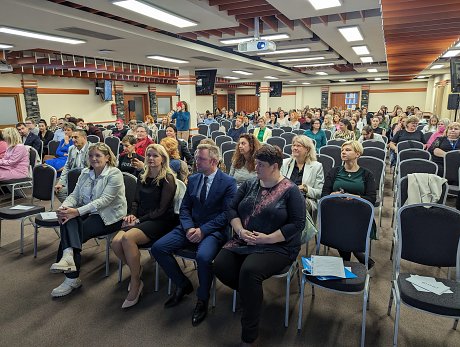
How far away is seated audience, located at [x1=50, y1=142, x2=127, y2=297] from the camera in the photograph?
2.89m

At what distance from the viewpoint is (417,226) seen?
2326 millimetres

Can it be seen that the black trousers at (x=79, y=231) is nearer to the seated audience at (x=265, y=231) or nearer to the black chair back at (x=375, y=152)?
the seated audience at (x=265, y=231)


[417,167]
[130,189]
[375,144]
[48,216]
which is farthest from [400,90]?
[48,216]

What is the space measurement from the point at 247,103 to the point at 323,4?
2168 cm

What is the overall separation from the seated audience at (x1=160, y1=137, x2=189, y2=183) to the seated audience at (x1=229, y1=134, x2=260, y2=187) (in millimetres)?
606

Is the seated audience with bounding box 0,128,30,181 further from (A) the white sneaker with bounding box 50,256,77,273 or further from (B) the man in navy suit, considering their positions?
(B) the man in navy suit

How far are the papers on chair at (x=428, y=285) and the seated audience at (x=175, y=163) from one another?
242 centimetres

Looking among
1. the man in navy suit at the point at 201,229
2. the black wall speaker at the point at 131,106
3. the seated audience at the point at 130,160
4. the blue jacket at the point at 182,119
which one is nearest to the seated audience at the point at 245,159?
the man in navy suit at the point at 201,229

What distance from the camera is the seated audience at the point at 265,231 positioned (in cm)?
227

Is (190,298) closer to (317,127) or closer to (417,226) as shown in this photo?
(417,226)

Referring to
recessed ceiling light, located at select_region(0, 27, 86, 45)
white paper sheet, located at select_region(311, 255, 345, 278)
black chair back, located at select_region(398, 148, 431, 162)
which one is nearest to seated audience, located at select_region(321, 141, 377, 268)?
white paper sheet, located at select_region(311, 255, 345, 278)

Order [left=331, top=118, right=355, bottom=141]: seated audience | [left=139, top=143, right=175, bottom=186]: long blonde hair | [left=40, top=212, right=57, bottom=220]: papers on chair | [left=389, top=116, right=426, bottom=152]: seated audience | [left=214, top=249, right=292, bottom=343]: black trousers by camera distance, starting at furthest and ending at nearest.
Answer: [left=331, top=118, right=355, bottom=141]: seated audience → [left=389, top=116, right=426, bottom=152]: seated audience → [left=40, top=212, right=57, bottom=220]: papers on chair → [left=139, top=143, right=175, bottom=186]: long blonde hair → [left=214, top=249, right=292, bottom=343]: black trousers

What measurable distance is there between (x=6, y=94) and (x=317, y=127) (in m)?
10.5

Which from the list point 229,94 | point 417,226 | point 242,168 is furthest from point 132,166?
point 229,94
